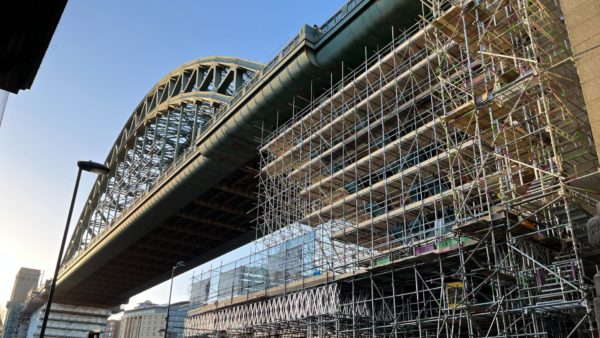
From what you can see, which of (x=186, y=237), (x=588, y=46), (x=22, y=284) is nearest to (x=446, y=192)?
(x=588, y=46)

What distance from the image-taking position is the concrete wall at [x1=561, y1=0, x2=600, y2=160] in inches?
329

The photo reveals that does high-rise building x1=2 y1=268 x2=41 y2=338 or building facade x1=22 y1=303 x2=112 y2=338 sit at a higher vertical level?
high-rise building x1=2 y1=268 x2=41 y2=338

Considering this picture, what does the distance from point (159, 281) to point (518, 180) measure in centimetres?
8775

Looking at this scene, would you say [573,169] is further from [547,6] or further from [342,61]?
[342,61]

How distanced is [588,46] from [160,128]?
71324 mm

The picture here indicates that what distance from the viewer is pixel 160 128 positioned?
75.4 m

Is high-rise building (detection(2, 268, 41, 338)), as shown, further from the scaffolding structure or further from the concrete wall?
the concrete wall

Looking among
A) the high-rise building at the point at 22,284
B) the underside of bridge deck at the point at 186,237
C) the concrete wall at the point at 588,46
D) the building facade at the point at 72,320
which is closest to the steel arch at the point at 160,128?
the underside of bridge deck at the point at 186,237

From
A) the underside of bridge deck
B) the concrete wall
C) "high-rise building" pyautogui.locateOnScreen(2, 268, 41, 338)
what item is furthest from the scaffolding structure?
"high-rise building" pyautogui.locateOnScreen(2, 268, 41, 338)

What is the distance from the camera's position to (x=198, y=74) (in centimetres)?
6034

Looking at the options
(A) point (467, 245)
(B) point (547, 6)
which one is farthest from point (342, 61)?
(A) point (467, 245)

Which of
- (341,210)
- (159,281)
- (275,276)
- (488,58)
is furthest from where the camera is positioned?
(159,281)

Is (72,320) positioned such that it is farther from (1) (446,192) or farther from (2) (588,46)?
(2) (588,46)

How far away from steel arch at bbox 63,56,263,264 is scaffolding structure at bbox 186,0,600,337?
1932cm
